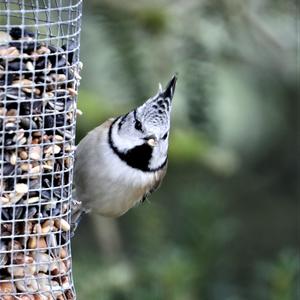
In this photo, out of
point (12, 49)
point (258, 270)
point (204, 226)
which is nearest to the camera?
point (12, 49)

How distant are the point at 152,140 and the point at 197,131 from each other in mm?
1735

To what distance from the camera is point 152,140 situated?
601cm

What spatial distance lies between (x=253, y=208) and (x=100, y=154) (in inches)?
163

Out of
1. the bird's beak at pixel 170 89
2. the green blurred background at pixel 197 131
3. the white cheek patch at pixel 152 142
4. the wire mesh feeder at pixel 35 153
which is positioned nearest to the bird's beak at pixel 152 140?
the white cheek patch at pixel 152 142

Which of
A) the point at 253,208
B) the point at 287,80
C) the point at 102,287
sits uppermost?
the point at 287,80

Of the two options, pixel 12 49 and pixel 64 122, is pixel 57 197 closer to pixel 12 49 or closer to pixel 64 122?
pixel 64 122

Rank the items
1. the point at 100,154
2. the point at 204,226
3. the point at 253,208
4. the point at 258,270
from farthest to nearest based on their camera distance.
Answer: the point at 253,208, the point at 258,270, the point at 204,226, the point at 100,154

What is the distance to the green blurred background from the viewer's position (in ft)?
24.8

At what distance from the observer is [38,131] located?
17.9 ft

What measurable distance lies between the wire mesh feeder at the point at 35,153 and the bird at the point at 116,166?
22.3 inches

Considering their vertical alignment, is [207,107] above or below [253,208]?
above

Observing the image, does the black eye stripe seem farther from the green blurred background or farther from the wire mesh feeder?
the green blurred background

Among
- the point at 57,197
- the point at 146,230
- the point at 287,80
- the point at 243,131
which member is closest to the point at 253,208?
the point at 243,131

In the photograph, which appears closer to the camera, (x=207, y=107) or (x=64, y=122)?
(x=64, y=122)
